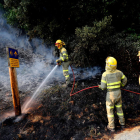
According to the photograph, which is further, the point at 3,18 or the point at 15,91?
the point at 3,18

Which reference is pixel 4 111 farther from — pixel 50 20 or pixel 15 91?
pixel 50 20

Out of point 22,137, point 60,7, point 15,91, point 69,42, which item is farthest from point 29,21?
point 22,137

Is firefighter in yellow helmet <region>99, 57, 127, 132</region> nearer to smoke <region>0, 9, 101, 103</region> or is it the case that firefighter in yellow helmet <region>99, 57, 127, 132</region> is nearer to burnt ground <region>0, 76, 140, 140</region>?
burnt ground <region>0, 76, 140, 140</region>

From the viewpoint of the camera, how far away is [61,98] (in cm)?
456

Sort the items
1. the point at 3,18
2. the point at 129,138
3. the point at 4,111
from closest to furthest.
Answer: the point at 129,138, the point at 4,111, the point at 3,18

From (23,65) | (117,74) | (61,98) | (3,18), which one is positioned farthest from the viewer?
(3,18)

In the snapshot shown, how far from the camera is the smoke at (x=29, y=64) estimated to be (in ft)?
21.5

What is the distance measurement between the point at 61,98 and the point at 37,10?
5.97 meters

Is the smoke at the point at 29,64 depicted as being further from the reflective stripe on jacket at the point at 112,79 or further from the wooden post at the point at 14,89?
the reflective stripe on jacket at the point at 112,79

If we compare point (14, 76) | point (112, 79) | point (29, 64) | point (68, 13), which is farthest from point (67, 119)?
point (29, 64)

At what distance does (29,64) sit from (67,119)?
7.64 meters

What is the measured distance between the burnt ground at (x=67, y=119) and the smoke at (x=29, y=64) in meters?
1.79

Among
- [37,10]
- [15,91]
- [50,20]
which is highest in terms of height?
[37,10]

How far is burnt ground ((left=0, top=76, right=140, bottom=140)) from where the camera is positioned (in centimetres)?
288
